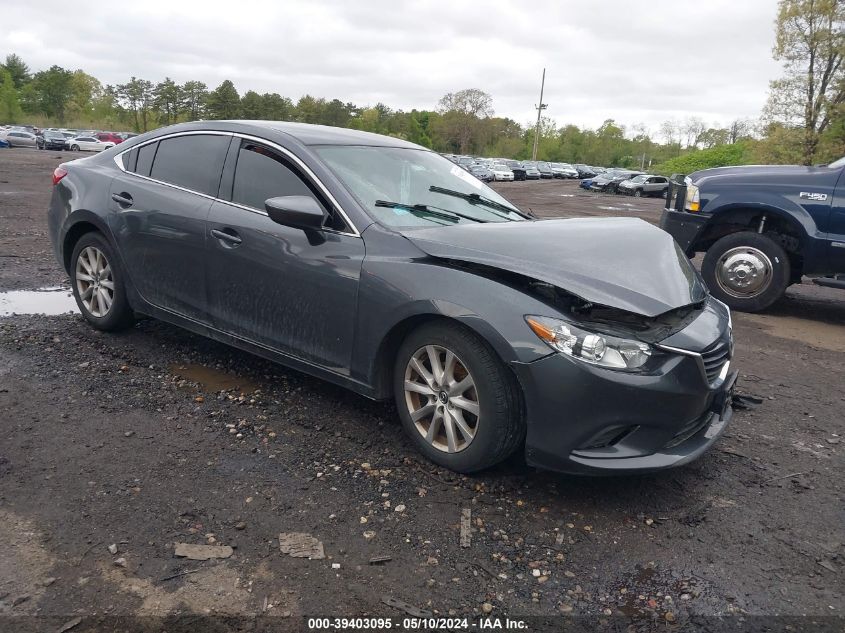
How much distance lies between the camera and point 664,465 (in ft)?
9.68

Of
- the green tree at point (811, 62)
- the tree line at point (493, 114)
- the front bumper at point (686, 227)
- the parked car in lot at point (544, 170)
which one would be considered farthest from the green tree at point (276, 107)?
the front bumper at point (686, 227)

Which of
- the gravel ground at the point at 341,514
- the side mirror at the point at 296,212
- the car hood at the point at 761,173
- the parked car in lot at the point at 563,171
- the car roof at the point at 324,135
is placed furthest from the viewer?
the parked car in lot at the point at 563,171

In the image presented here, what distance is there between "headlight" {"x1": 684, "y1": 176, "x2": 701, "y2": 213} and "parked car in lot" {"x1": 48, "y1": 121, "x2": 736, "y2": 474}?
3592 millimetres

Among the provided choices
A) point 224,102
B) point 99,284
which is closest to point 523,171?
point 224,102

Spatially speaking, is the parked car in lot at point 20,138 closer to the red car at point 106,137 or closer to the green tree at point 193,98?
the red car at point 106,137

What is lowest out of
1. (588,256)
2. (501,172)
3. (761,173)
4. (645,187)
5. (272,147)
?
(588,256)

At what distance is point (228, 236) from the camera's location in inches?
157

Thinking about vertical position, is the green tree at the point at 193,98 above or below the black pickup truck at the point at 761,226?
above

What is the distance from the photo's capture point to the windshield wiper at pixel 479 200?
13.8 ft

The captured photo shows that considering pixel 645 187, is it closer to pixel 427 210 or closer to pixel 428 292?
pixel 427 210

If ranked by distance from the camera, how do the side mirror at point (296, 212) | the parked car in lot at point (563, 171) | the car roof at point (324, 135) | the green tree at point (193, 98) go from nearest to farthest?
the side mirror at point (296, 212) < the car roof at point (324, 135) < the parked car in lot at point (563, 171) < the green tree at point (193, 98)

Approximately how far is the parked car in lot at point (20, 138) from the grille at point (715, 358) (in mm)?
55685

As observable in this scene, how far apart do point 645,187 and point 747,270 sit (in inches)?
1525

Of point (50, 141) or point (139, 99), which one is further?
point (139, 99)
